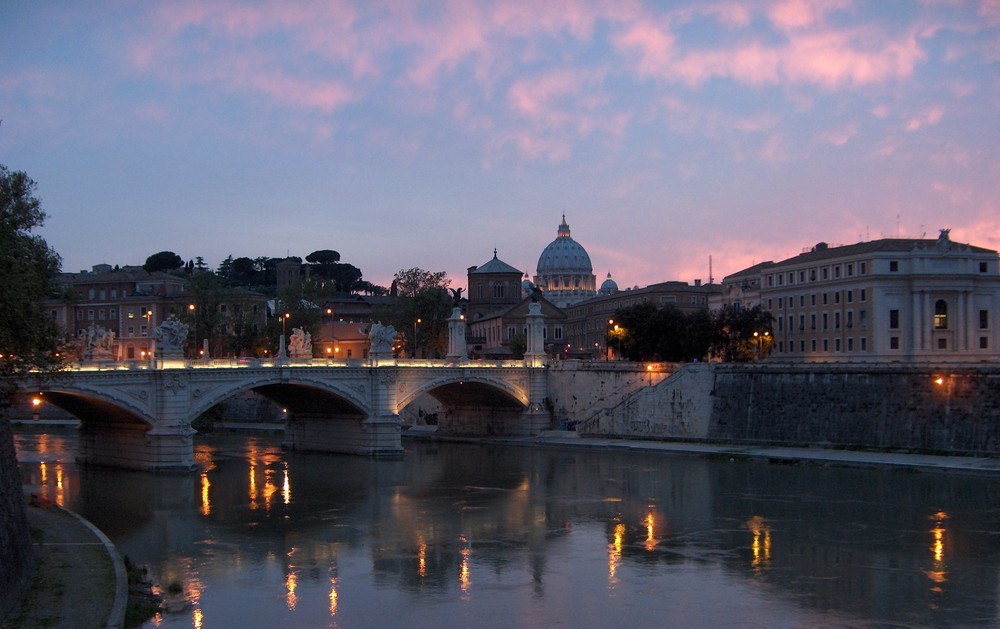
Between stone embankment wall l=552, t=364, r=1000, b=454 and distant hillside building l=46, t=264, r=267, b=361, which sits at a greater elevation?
distant hillside building l=46, t=264, r=267, b=361

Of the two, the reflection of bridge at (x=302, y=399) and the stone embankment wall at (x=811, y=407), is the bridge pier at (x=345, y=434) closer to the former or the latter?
the reflection of bridge at (x=302, y=399)

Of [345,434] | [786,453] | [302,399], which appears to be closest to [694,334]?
[786,453]

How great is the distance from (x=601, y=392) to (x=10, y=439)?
42983 mm

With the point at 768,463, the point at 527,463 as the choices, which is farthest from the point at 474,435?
the point at 768,463

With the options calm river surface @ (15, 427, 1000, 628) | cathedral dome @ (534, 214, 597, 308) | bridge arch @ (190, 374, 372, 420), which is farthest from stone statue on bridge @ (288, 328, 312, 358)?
cathedral dome @ (534, 214, 597, 308)

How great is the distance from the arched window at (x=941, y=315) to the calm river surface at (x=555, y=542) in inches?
1053

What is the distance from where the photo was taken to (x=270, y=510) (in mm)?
41406

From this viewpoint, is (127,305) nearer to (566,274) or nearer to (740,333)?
(740,333)

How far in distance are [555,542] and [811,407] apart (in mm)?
26345

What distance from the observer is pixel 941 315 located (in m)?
73.1

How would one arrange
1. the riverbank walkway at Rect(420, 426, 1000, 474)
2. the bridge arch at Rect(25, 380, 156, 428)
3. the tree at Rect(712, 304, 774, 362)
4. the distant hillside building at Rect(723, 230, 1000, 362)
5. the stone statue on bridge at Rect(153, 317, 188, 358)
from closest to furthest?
the bridge arch at Rect(25, 380, 156, 428), the riverbank walkway at Rect(420, 426, 1000, 474), the stone statue on bridge at Rect(153, 317, 188, 358), the distant hillside building at Rect(723, 230, 1000, 362), the tree at Rect(712, 304, 774, 362)

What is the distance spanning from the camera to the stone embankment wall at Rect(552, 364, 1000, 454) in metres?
51.4

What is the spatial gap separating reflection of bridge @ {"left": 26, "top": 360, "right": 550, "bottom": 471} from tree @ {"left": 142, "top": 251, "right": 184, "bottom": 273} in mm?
102863

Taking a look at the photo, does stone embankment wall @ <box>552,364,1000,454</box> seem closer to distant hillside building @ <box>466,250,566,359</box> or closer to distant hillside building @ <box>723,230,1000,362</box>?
distant hillside building @ <box>723,230,1000,362</box>
